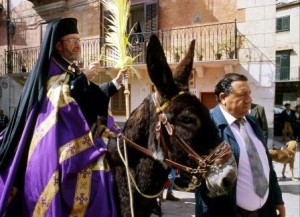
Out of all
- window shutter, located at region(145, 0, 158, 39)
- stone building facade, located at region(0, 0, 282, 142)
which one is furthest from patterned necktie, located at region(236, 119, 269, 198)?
window shutter, located at region(145, 0, 158, 39)

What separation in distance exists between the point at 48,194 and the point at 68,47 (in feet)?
3.57

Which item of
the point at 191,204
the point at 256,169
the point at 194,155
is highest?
the point at 194,155

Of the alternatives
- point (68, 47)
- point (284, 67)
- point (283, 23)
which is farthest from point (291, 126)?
point (68, 47)

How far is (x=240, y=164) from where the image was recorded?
294 centimetres

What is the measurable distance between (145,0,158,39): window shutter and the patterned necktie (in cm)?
1203

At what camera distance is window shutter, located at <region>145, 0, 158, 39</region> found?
14571mm

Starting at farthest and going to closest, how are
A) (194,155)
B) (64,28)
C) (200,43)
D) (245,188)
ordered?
1. (200,43)
2. (245,188)
3. (64,28)
4. (194,155)

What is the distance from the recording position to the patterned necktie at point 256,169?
2.93m

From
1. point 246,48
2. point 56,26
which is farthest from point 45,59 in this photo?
point 246,48

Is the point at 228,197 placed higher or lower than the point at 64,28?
lower

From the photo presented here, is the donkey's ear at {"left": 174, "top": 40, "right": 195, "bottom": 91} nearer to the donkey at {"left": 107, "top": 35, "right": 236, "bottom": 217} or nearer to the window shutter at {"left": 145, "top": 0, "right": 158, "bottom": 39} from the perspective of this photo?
the donkey at {"left": 107, "top": 35, "right": 236, "bottom": 217}

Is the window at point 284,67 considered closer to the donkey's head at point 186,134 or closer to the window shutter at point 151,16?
the window shutter at point 151,16

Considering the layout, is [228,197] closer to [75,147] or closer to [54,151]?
[75,147]

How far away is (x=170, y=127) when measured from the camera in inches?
87.7
